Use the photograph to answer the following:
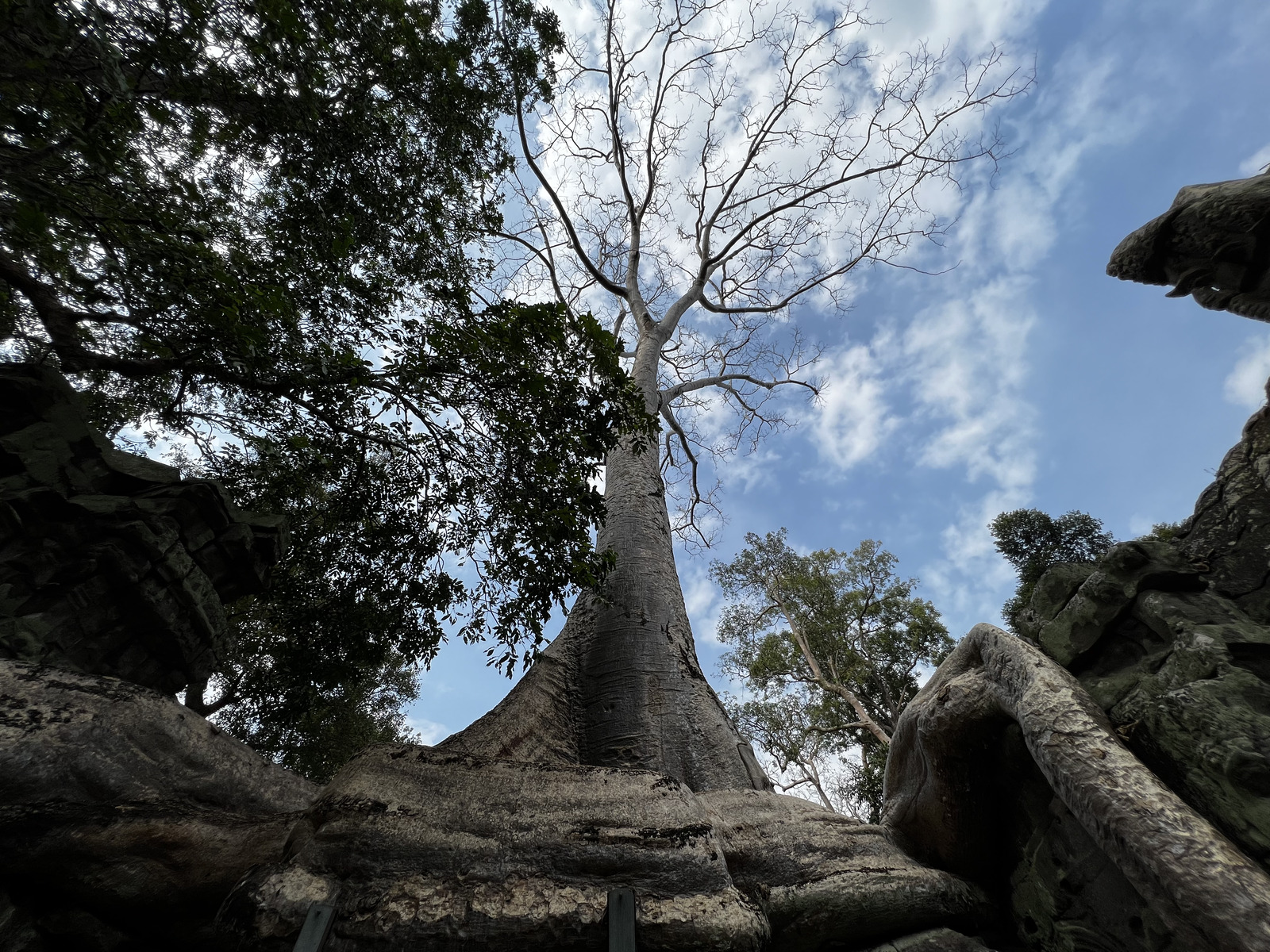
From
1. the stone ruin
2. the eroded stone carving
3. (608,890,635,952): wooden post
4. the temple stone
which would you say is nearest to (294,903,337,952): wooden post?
the stone ruin

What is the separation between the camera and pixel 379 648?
388cm

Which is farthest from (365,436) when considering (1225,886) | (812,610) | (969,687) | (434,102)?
(812,610)

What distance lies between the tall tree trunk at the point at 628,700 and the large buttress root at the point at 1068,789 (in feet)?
3.19

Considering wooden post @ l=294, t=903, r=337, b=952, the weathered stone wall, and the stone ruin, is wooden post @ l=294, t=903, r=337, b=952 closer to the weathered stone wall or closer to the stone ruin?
the stone ruin

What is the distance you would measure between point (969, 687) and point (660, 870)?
3.89 ft

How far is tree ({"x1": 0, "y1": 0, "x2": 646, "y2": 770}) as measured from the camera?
8.54 feet

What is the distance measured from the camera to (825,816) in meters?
2.35

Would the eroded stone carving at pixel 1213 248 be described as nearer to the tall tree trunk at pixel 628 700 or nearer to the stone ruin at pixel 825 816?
the stone ruin at pixel 825 816

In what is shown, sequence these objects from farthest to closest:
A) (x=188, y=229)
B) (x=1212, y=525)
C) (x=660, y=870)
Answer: (x=188, y=229) → (x=1212, y=525) → (x=660, y=870)

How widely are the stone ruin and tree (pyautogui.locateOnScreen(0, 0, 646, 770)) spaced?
1.34m

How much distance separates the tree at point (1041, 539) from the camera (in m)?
11.3

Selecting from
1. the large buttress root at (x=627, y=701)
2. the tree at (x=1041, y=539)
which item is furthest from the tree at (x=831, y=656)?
the large buttress root at (x=627, y=701)

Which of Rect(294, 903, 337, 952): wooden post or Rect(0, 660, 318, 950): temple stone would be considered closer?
Rect(294, 903, 337, 952): wooden post

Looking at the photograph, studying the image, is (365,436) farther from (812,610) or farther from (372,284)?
(812,610)
